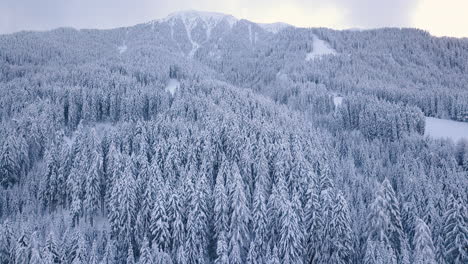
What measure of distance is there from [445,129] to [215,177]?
9298 cm

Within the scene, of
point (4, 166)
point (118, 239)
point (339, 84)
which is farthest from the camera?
point (339, 84)

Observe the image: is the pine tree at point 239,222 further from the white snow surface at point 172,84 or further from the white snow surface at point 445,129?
the white snow surface at point 172,84

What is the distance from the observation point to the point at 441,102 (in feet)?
420

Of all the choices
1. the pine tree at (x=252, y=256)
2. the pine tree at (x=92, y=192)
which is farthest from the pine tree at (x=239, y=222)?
the pine tree at (x=92, y=192)

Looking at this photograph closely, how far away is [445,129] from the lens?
118m

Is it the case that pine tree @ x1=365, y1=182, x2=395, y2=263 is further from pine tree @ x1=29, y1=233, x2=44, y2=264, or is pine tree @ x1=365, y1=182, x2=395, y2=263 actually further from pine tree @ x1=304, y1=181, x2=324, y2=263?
pine tree @ x1=29, y1=233, x2=44, y2=264

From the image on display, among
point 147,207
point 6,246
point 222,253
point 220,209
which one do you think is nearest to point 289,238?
point 222,253

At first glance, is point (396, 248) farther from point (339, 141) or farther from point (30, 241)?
point (339, 141)

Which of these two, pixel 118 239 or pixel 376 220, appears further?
pixel 118 239

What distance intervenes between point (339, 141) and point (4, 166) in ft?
287

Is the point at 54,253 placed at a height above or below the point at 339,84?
below

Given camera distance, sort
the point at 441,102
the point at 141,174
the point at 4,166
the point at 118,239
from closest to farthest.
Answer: the point at 118,239, the point at 141,174, the point at 4,166, the point at 441,102

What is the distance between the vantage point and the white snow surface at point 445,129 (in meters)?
113

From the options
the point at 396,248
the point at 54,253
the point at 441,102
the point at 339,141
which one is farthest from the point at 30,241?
the point at 441,102
